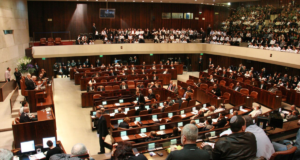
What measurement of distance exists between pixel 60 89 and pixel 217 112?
34.1 feet

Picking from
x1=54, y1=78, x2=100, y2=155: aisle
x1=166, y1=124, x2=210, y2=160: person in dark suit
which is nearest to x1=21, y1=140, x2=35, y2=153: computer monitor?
x1=54, y1=78, x2=100, y2=155: aisle

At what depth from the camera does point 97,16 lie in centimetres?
2297

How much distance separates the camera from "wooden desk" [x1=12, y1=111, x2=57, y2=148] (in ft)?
24.1

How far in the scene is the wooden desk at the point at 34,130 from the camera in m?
7.33

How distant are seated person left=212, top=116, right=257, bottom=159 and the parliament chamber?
1cm

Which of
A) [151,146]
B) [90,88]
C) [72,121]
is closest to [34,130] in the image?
[72,121]

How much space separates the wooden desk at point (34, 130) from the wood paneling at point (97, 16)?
14.8 meters

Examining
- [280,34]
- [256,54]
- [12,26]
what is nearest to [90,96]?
[12,26]

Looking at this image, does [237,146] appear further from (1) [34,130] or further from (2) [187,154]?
(1) [34,130]

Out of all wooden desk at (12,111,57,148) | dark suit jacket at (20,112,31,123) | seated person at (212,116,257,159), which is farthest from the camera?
dark suit jacket at (20,112,31,123)

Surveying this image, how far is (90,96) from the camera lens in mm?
12391

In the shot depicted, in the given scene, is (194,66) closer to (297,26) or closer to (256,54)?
(256,54)

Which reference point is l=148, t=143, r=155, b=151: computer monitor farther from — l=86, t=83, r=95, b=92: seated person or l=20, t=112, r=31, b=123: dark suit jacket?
l=86, t=83, r=95, b=92: seated person

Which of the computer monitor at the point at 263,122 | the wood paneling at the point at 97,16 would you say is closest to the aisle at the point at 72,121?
the computer monitor at the point at 263,122
